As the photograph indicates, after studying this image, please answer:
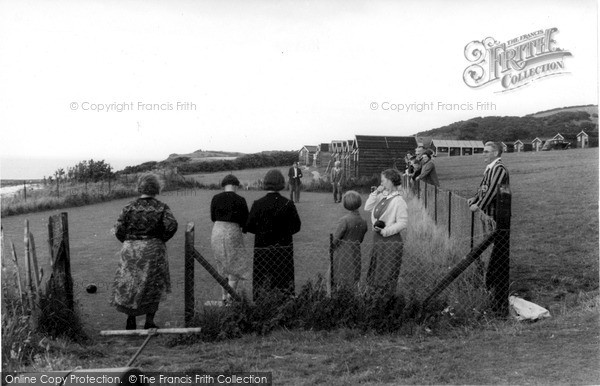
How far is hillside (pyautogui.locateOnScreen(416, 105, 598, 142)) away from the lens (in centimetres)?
742

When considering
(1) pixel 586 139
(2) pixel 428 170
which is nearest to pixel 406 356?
(2) pixel 428 170

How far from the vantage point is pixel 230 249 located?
7.00 metres

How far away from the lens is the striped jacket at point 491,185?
7438 millimetres

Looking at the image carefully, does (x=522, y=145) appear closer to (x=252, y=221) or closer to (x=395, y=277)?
(x=395, y=277)

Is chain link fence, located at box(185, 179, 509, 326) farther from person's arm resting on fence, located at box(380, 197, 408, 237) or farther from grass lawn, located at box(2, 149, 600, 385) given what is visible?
grass lawn, located at box(2, 149, 600, 385)

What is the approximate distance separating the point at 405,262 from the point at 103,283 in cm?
370

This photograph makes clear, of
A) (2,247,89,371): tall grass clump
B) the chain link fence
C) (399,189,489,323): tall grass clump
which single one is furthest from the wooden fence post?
(2,247,89,371): tall grass clump

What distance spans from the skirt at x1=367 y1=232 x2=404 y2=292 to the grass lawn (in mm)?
583

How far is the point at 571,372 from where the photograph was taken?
18.2 ft

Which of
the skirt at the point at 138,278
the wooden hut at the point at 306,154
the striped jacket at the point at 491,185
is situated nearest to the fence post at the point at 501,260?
the striped jacket at the point at 491,185

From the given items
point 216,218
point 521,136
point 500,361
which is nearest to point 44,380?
point 216,218

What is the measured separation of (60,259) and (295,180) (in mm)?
3077

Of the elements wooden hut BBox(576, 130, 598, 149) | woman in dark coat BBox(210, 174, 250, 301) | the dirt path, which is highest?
wooden hut BBox(576, 130, 598, 149)

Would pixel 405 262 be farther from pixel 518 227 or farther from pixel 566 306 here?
pixel 518 227
